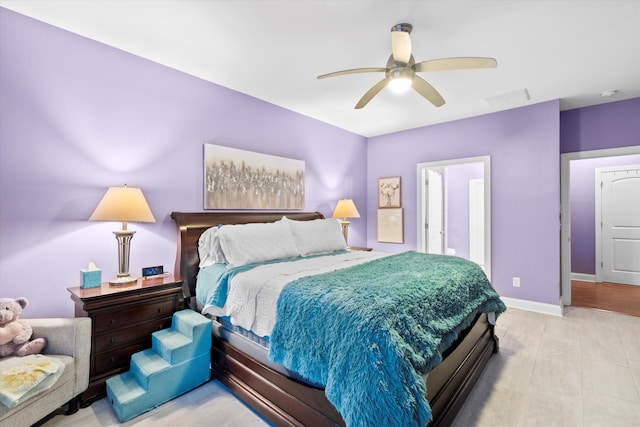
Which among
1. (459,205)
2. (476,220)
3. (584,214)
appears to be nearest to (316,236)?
(476,220)

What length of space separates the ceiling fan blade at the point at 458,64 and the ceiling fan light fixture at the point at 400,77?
0.07 metres

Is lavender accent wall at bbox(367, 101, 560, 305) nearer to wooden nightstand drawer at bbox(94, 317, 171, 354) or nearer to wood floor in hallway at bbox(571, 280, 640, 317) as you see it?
wood floor in hallway at bbox(571, 280, 640, 317)

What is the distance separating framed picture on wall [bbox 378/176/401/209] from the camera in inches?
204

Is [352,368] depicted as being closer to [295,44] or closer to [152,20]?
[295,44]

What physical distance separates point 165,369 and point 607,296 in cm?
592

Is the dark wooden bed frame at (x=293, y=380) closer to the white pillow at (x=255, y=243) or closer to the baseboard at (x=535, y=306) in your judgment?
the white pillow at (x=255, y=243)

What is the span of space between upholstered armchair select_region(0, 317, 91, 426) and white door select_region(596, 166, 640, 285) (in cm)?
740

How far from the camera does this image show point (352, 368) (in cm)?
133

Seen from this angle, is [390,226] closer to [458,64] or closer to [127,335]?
[458,64]

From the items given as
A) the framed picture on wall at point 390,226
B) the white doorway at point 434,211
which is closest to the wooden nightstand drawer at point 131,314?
the framed picture on wall at point 390,226

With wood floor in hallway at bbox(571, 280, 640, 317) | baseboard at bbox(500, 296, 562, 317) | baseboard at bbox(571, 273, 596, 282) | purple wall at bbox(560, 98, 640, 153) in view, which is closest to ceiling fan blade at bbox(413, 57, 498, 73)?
purple wall at bbox(560, 98, 640, 153)

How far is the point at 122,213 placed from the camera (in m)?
2.23

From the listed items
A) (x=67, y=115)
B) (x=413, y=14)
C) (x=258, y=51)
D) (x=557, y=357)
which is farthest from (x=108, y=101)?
(x=557, y=357)

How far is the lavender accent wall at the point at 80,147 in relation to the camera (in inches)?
82.5
